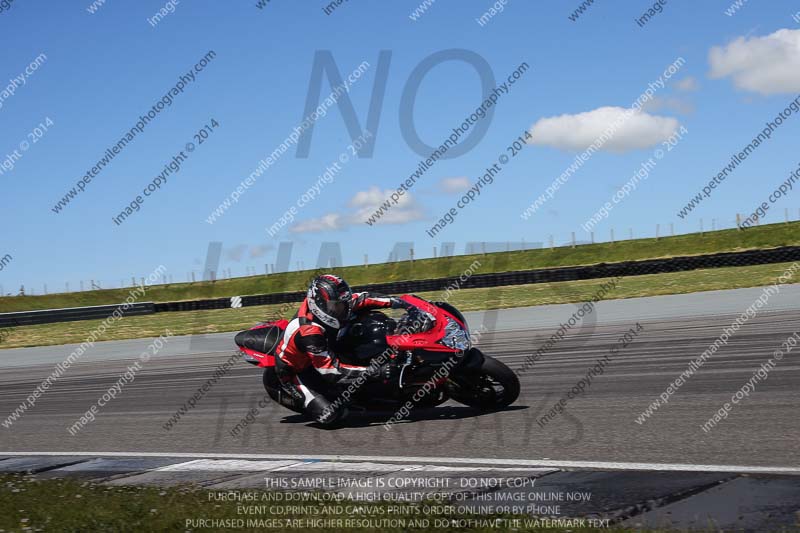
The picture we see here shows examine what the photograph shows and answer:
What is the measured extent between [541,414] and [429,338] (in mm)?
1213

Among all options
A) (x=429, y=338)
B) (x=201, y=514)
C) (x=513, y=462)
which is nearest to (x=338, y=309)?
(x=429, y=338)

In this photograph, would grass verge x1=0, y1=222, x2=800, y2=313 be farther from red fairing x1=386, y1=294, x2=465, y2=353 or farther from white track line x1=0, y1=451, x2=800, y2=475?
white track line x1=0, y1=451, x2=800, y2=475

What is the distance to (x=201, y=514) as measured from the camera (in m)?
4.83

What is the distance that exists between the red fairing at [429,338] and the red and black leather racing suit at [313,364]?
30cm

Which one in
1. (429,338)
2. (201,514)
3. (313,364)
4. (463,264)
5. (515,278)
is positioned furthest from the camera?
(463,264)

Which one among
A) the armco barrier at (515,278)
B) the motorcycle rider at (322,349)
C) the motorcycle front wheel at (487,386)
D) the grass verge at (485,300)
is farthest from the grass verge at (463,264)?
the motorcycle rider at (322,349)

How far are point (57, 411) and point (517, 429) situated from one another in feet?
23.0

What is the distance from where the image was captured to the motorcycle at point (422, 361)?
24.1ft

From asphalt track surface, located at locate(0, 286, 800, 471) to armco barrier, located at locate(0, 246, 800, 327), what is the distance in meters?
13.1

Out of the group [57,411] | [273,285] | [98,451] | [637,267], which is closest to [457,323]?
[98,451]

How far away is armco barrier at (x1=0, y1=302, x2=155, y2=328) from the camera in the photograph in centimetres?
3275

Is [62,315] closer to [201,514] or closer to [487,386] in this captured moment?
[487,386]

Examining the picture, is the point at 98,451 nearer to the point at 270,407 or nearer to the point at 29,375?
the point at 270,407

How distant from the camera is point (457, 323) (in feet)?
24.6
